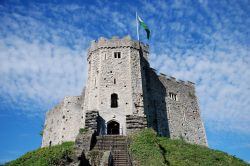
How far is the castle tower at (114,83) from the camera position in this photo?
28.7m

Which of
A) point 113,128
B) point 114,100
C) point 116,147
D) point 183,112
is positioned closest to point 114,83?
point 114,100

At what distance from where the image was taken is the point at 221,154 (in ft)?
90.4

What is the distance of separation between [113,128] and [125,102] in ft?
9.41

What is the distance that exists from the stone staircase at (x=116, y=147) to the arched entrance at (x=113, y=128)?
4.46 metres

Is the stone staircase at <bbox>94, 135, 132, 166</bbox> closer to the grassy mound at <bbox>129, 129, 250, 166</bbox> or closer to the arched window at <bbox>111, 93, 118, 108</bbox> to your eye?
the grassy mound at <bbox>129, 129, 250, 166</bbox>

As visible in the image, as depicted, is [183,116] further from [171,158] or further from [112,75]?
[171,158]

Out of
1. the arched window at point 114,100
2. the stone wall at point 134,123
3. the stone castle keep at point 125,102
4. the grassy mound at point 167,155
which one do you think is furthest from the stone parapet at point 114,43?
the grassy mound at point 167,155

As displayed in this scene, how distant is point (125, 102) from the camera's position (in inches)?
1148

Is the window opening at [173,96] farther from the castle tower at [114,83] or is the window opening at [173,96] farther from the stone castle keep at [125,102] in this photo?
the castle tower at [114,83]

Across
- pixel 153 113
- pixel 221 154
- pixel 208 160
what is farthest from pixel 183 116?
pixel 208 160

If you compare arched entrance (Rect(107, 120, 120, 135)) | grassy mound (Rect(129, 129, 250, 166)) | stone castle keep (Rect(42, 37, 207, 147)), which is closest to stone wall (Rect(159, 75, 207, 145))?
stone castle keep (Rect(42, 37, 207, 147))

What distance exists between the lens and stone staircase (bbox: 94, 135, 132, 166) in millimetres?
19609

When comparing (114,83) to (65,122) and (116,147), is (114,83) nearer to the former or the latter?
(116,147)

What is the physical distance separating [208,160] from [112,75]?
501 inches
